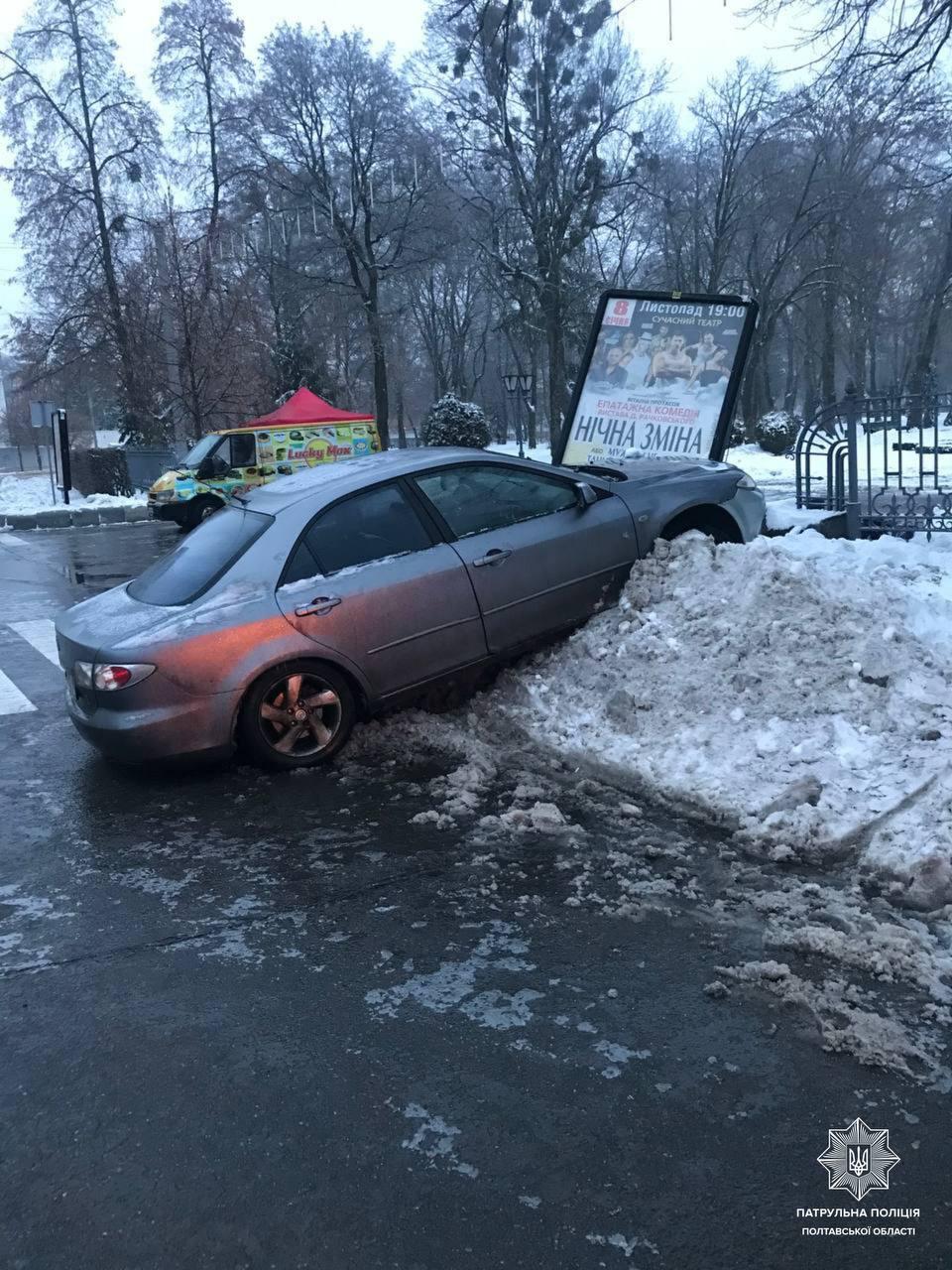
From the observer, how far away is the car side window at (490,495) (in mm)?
6258

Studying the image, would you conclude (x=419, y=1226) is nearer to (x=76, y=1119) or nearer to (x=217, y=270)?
(x=76, y=1119)

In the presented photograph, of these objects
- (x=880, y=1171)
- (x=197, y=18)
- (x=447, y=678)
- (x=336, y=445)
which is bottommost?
(x=880, y=1171)

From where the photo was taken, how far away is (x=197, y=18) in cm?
3306

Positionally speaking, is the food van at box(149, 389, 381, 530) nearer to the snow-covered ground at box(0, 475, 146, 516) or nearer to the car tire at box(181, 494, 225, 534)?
the car tire at box(181, 494, 225, 534)

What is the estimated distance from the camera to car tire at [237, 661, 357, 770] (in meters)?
5.46

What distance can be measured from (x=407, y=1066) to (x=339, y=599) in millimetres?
3049

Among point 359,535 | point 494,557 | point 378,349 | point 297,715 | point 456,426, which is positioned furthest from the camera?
point 378,349

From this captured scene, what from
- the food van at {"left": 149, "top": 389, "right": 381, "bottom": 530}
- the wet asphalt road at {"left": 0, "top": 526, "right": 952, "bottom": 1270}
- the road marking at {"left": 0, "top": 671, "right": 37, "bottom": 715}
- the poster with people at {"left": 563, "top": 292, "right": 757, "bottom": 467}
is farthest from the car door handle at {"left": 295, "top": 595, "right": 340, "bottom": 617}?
the food van at {"left": 149, "top": 389, "right": 381, "bottom": 530}

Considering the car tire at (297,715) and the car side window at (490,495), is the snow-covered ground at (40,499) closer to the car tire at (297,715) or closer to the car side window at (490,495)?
the car side window at (490,495)

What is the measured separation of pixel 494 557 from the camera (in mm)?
6156

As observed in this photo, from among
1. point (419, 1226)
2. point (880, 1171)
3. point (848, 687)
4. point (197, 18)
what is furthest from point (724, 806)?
point (197, 18)

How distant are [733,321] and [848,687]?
19.6 feet

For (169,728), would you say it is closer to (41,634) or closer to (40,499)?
(41,634)

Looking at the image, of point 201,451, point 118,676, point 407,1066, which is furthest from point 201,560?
point 201,451
